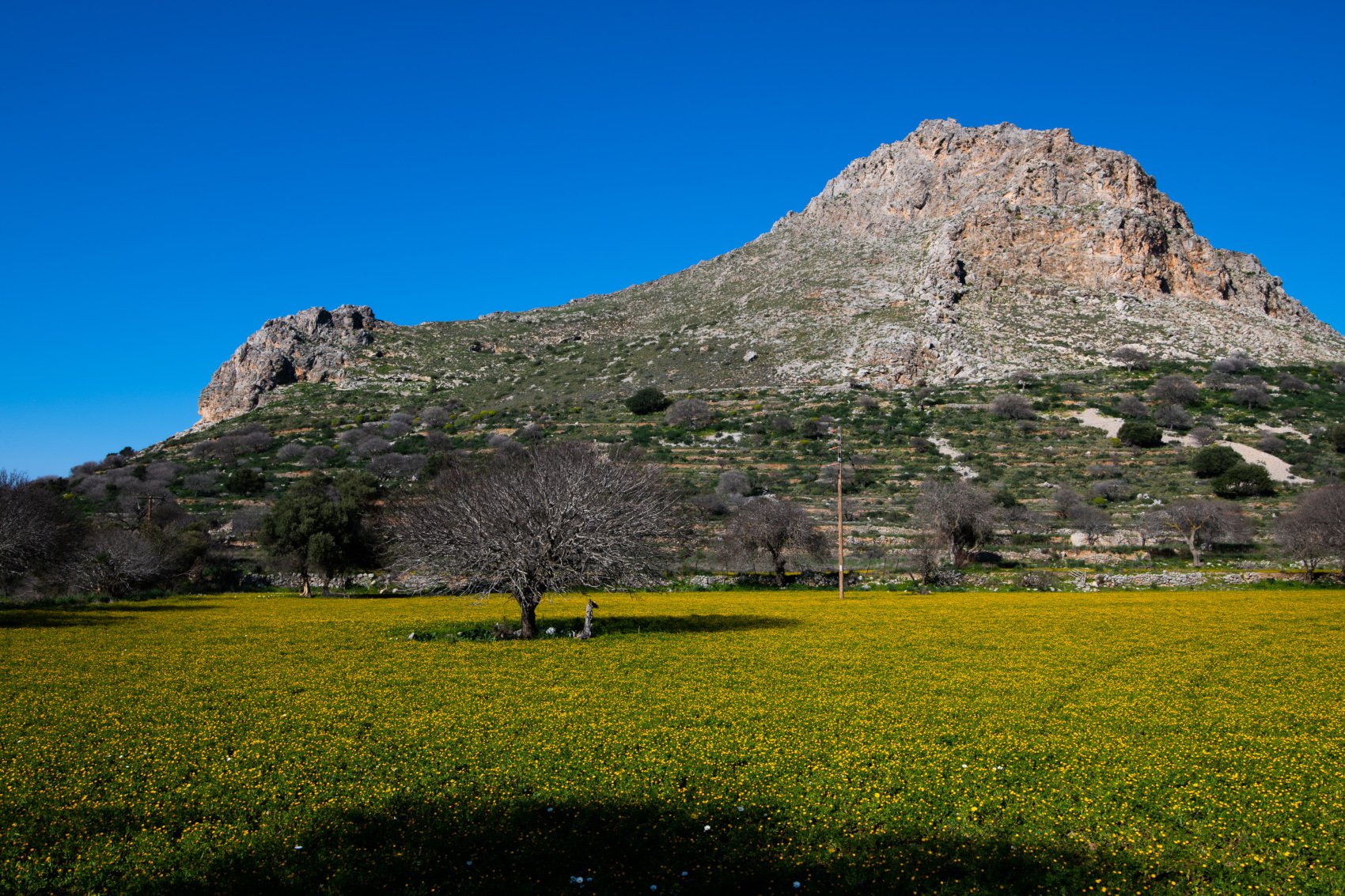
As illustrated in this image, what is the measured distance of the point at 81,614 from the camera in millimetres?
36344

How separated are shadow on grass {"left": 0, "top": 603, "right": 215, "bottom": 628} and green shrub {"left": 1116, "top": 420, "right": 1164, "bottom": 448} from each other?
3166 inches

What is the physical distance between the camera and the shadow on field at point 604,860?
7.25 m

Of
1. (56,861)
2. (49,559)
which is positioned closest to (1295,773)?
(56,861)

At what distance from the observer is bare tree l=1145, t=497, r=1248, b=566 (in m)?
54.2

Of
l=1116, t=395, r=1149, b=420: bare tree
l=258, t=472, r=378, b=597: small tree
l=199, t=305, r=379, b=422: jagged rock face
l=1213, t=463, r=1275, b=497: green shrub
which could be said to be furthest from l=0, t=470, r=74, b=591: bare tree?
l=1116, t=395, r=1149, b=420: bare tree

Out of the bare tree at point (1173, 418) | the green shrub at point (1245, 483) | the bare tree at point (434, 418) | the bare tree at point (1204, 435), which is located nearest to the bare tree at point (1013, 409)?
the bare tree at point (1173, 418)

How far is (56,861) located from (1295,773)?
1472 centimetres

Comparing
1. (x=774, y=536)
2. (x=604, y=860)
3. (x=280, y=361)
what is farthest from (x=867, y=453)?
(x=280, y=361)

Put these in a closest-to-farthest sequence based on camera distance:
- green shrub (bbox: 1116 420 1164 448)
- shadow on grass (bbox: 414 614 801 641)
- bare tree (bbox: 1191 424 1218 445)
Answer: shadow on grass (bbox: 414 614 801 641) < bare tree (bbox: 1191 424 1218 445) < green shrub (bbox: 1116 420 1164 448)

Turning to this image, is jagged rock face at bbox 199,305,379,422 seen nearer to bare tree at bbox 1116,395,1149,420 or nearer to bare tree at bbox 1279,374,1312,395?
bare tree at bbox 1116,395,1149,420

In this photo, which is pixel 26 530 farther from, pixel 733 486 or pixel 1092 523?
pixel 1092 523

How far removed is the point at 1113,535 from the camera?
5859 cm

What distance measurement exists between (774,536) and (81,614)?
37.7m

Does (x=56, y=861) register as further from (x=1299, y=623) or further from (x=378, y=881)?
(x=1299, y=623)
